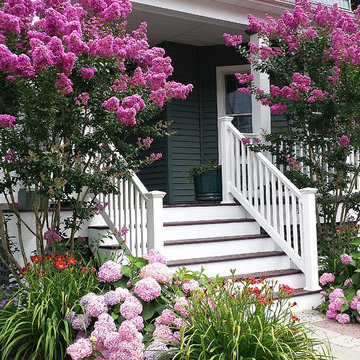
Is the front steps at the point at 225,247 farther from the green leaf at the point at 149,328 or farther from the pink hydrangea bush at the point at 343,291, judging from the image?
the green leaf at the point at 149,328

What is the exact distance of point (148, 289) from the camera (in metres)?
3.27

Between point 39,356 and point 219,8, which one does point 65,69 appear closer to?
point 39,356

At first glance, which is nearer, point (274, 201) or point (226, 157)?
point (274, 201)

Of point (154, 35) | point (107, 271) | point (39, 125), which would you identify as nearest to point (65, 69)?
point (39, 125)

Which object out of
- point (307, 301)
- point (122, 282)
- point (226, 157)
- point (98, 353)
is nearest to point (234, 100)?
point (226, 157)

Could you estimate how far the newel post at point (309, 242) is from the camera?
5.27 m

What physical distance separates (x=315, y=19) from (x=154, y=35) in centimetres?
288

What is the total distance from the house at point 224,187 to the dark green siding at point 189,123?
0.02m

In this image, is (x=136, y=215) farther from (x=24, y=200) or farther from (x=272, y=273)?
(x=272, y=273)

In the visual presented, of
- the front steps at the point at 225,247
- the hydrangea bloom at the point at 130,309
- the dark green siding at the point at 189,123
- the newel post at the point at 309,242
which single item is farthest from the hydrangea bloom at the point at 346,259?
the dark green siding at the point at 189,123

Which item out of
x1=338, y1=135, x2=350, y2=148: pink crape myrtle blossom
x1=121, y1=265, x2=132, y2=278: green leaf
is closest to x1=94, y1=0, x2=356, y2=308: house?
x1=338, y1=135, x2=350, y2=148: pink crape myrtle blossom

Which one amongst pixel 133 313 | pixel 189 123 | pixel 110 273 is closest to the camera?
pixel 133 313

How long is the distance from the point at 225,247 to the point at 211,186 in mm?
1740

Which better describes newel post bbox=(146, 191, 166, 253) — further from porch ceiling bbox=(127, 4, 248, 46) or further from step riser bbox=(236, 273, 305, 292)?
porch ceiling bbox=(127, 4, 248, 46)
